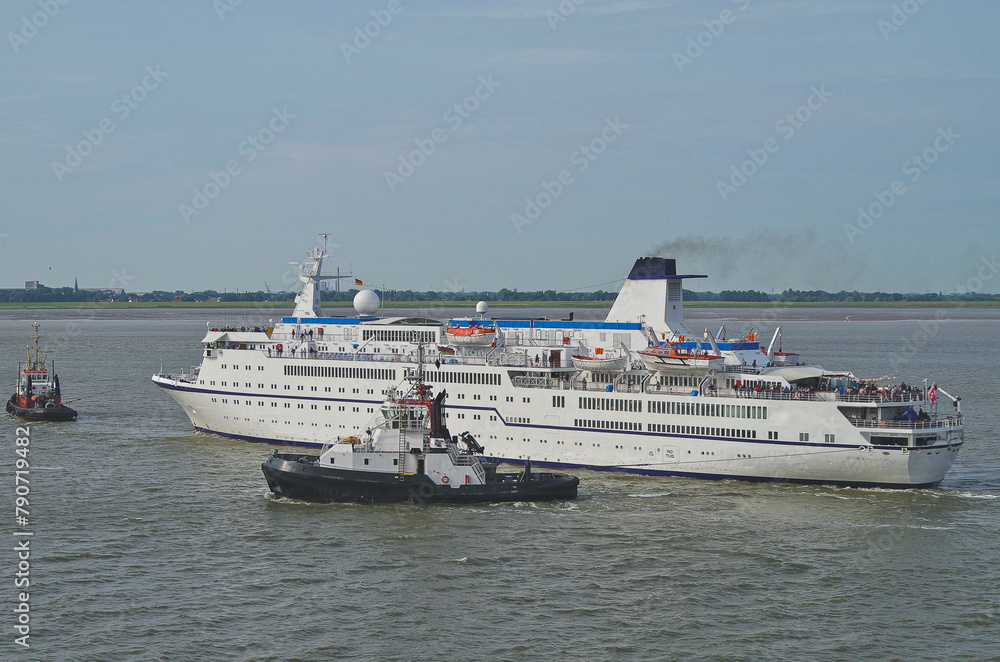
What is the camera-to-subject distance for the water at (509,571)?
23.1 meters

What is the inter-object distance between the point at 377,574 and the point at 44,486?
17.2 m

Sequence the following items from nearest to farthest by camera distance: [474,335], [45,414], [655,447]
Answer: [655,447] < [474,335] < [45,414]

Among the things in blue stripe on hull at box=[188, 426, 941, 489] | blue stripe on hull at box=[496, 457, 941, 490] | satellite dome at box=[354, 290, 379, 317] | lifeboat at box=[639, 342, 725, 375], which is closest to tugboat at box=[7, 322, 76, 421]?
blue stripe on hull at box=[188, 426, 941, 489]

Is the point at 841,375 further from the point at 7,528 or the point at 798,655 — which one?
the point at 7,528

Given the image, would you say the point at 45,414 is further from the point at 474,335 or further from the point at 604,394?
the point at 604,394

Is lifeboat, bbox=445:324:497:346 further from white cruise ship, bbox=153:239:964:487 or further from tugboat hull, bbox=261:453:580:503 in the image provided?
tugboat hull, bbox=261:453:580:503

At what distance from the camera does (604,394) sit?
4375 centimetres

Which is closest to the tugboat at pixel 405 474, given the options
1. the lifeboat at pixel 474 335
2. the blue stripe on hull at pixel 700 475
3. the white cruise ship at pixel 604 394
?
the blue stripe on hull at pixel 700 475

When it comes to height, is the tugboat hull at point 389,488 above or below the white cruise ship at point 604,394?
below

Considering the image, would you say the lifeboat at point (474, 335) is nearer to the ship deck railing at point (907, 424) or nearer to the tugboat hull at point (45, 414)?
the ship deck railing at point (907, 424)

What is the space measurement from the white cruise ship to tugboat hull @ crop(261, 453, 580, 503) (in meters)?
7.48

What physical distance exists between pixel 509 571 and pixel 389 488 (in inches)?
363

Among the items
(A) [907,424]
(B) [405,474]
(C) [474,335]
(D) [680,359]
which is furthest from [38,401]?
(A) [907,424]

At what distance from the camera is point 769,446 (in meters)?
39.9
